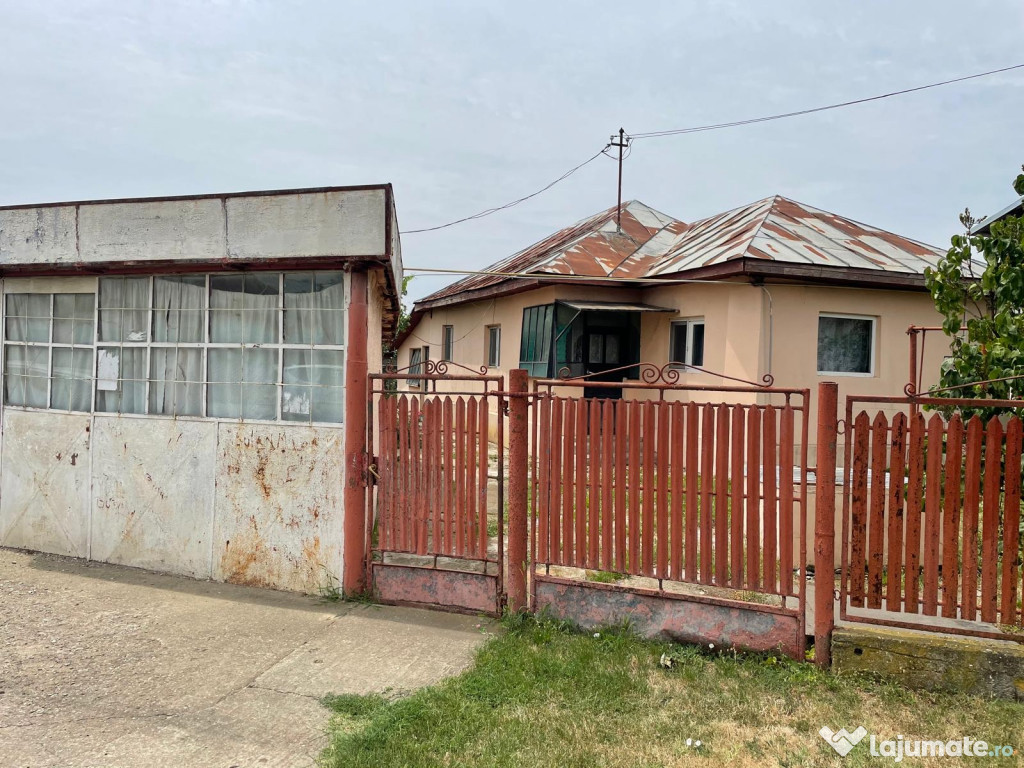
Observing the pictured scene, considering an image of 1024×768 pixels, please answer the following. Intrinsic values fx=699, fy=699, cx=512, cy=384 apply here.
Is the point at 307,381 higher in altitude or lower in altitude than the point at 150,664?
higher

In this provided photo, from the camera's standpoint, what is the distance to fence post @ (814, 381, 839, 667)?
13.0ft

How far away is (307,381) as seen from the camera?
539cm

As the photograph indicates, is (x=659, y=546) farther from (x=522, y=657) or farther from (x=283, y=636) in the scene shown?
(x=283, y=636)

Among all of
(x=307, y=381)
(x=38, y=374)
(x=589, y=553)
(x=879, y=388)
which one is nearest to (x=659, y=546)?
(x=589, y=553)

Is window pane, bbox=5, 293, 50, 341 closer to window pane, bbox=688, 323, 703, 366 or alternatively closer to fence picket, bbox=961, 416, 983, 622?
fence picket, bbox=961, 416, 983, 622

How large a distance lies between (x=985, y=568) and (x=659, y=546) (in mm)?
1716

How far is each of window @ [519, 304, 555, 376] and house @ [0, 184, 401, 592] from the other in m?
6.07

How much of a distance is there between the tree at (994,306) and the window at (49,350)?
730 centimetres

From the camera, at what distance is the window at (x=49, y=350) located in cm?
613

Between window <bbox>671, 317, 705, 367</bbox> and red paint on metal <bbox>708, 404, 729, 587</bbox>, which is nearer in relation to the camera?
red paint on metal <bbox>708, 404, 729, 587</bbox>

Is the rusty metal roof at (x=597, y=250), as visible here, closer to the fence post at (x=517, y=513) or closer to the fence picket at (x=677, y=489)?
the fence post at (x=517, y=513)

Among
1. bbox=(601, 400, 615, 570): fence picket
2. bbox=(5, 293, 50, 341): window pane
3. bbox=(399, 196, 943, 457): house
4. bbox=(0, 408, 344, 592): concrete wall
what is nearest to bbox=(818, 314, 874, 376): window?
bbox=(399, 196, 943, 457): house

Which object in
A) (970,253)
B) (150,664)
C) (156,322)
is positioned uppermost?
(970,253)

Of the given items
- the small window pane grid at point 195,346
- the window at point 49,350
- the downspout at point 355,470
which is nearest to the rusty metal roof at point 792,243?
the downspout at point 355,470
